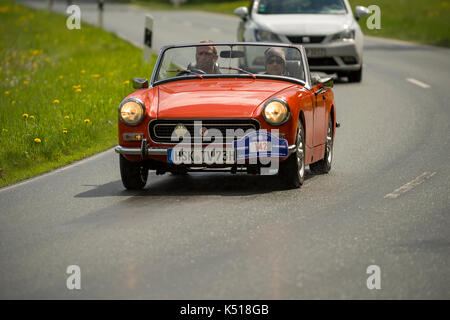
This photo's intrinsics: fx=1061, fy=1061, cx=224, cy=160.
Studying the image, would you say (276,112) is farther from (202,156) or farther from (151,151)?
(151,151)

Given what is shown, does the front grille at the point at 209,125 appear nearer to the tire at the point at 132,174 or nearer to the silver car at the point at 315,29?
the tire at the point at 132,174

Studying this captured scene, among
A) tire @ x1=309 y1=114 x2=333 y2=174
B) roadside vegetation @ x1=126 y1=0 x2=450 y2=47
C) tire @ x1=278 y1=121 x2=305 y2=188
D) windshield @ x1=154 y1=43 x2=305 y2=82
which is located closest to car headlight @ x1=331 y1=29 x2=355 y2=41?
tire @ x1=309 y1=114 x2=333 y2=174

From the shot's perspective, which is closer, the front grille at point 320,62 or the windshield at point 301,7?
the front grille at point 320,62

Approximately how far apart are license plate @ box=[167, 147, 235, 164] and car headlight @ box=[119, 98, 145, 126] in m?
0.49

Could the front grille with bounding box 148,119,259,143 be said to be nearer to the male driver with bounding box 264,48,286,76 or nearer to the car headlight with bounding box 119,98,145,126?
the car headlight with bounding box 119,98,145,126

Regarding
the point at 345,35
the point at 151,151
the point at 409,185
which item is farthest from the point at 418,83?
the point at 151,151

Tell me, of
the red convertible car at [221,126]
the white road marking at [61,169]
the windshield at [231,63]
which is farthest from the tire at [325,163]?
the white road marking at [61,169]

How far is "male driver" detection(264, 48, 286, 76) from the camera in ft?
33.7

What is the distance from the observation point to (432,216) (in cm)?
817

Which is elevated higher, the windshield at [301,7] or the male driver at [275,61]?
the male driver at [275,61]

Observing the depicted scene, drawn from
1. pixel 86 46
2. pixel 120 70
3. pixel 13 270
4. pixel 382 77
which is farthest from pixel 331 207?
pixel 86 46

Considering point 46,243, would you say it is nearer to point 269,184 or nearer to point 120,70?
point 269,184

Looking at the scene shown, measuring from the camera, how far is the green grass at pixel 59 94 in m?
12.0

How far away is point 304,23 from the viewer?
62.2 feet
